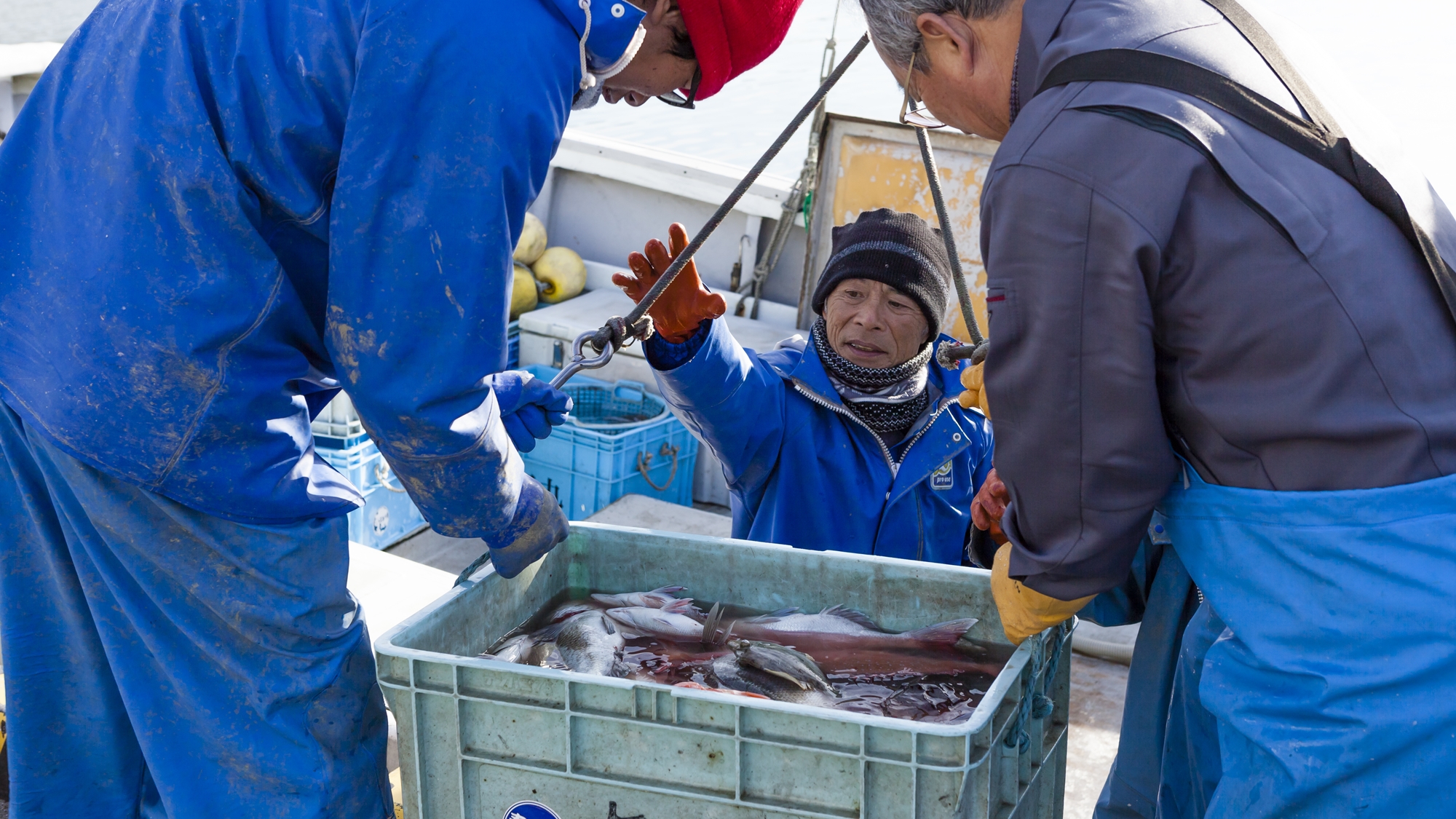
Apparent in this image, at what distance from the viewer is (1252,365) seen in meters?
A: 1.37

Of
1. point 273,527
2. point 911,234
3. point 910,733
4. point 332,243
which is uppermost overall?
point 332,243

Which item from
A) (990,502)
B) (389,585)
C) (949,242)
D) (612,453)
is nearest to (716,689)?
(990,502)

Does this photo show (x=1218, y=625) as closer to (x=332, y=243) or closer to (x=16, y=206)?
(x=332, y=243)

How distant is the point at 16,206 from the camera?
5.51 feet

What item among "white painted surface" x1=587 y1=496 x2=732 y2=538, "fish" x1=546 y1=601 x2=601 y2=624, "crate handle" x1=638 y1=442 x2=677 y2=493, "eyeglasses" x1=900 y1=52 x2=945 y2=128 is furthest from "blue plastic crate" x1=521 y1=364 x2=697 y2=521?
"eyeglasses" x1=900 y1=52 x2=945 y2=128

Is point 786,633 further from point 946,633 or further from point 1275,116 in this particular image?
point 1275,116

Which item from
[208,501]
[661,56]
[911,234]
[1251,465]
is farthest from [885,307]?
[208,501]

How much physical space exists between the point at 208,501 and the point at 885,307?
1767 millimetres

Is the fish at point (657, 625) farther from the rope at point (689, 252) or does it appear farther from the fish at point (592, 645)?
the rope at point (689, 252)

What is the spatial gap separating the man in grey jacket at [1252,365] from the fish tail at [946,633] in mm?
607

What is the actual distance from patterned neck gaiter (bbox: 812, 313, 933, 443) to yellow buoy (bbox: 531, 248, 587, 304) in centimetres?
299

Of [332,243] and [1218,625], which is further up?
[332,243]

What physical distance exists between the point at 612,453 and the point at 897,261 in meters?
1.97

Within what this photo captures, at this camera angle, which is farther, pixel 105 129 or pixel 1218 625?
pixel 1218 625
